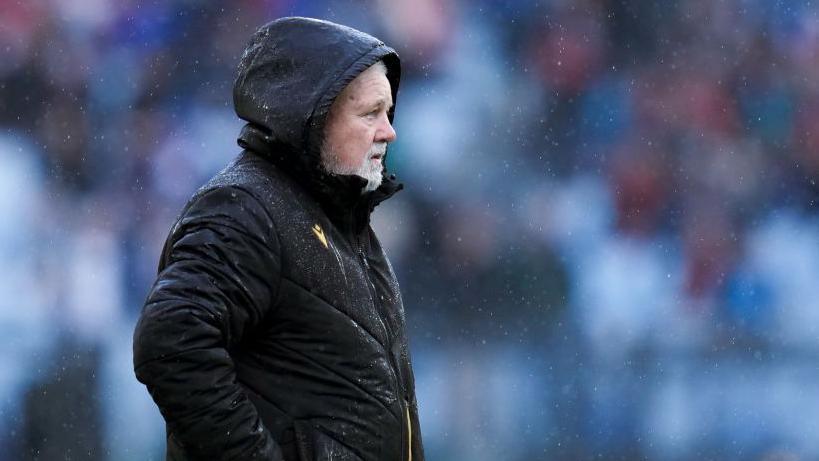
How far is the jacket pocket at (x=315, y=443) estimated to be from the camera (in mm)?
2436

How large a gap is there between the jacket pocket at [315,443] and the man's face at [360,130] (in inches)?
19.4

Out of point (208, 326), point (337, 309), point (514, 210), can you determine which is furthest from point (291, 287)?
point (514, 210)

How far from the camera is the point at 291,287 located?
2441 millimetres

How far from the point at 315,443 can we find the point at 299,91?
671 mm

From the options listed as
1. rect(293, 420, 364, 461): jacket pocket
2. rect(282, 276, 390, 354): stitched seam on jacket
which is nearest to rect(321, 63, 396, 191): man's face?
rect(282, 276, 390, 354): stitched seam on jacket

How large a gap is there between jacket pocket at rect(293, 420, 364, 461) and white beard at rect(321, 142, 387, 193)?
0.49 meters

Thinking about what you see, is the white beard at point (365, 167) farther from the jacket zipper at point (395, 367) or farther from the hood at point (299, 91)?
the jacket zipper at point (395, 367)

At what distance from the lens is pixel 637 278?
530 centimetres

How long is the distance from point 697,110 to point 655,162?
287 millimetres

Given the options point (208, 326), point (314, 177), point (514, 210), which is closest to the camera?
point (208, 326)

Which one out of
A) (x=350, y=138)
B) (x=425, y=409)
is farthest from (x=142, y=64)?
(x=350, y=138)

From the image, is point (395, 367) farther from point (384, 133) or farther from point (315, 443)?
point (384, 133)

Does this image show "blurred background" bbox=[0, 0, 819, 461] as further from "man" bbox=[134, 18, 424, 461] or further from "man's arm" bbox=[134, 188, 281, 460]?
"man's arm" bbox=[134, 188, 281, 460]

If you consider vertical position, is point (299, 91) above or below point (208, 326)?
above
